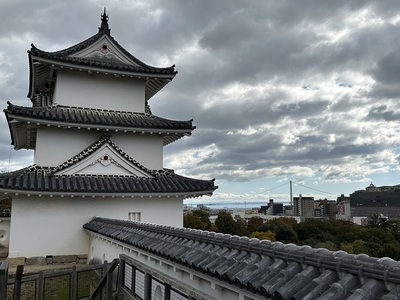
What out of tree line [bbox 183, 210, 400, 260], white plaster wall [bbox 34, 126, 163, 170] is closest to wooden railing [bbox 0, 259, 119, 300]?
white plaster wall [bbox 34, 126, 163, 170]

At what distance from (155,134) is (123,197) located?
3.11 metres

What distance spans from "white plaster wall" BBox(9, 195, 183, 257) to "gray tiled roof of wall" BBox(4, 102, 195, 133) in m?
2.74

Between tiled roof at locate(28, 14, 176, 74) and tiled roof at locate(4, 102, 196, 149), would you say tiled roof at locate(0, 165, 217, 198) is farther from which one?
tiled roof at locate(28, 14, 176, 74)

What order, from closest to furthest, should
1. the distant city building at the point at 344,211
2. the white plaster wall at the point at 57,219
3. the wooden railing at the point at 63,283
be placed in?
the wooden railing at the point at 63,283 → the white plaster wall at the point at 57,219 → the distant city building at the point at 344,211

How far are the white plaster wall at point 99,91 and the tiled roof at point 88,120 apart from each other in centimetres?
28

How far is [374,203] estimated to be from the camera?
345ft

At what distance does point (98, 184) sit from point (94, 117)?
2.81 meters

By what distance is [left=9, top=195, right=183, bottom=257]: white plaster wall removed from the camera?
10984 mm

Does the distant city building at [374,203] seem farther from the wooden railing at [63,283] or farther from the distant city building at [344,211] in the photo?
the wooden railing at [63,283]

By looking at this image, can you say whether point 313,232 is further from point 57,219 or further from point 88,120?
point 57,219

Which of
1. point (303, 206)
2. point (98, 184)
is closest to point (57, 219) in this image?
point (98, 184)

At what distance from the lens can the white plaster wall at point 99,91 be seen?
13.4 meters

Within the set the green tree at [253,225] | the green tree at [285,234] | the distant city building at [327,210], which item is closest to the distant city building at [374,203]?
the distant city building at [327,210]

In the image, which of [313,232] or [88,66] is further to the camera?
[313,232]
